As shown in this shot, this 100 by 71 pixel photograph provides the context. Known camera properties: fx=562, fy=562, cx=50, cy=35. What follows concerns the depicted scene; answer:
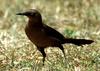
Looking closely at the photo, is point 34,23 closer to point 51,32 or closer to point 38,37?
point 38,37

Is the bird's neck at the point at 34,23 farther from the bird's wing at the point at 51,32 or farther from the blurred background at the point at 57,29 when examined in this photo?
the blurred background at the point at 57,29

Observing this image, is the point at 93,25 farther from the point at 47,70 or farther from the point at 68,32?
the point at 47,70

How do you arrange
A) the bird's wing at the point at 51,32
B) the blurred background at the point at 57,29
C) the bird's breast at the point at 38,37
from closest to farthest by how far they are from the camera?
1. the bird's breast at the point at 38,37
2. the bird's wing at the point at 51,32
3. the blurred background at the point at 57,29

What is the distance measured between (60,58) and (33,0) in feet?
19.8

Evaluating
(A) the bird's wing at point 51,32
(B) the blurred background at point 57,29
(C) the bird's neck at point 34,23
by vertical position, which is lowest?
(B) the blurred background at point 57,29

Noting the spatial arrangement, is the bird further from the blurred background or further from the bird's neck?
the blurred background

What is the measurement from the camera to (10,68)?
831 cm

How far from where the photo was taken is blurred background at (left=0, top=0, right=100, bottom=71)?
8.42m

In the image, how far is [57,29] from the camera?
11828 millimetres

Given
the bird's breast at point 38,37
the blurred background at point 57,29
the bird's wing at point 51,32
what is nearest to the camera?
the bird's breast at point 38,37

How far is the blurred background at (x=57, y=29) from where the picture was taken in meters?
8.42

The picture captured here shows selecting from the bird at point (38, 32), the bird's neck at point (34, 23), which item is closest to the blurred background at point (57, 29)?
the bird at point (38, 32)

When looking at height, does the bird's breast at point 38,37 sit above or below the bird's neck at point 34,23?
below

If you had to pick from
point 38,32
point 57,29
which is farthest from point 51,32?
point 57,29
